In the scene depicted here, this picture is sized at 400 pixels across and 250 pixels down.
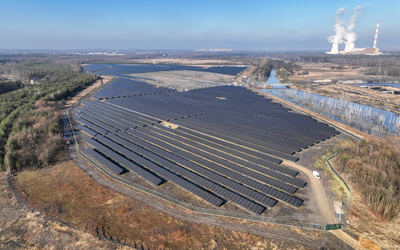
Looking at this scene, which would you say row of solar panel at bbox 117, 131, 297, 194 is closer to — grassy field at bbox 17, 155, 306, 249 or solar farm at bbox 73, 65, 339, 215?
solar farm at bbox 73, 65, 339, 215

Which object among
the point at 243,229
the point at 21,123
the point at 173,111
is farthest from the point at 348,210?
the point at 21,123

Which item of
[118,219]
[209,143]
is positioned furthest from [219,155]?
[118,219]

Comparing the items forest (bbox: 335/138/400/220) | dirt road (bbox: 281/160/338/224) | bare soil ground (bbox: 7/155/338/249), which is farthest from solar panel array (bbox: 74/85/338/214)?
forest (bbox: 335/138/400/220)

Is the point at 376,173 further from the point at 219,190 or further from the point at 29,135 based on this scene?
the point at 29,135

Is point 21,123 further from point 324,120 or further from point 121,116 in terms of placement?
Result: point 324,120

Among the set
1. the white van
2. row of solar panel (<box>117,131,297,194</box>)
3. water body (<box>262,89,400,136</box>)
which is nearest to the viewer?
row of solar panel (<box>117,131,297,194</box>)

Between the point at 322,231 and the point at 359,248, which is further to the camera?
the point at 322,231
